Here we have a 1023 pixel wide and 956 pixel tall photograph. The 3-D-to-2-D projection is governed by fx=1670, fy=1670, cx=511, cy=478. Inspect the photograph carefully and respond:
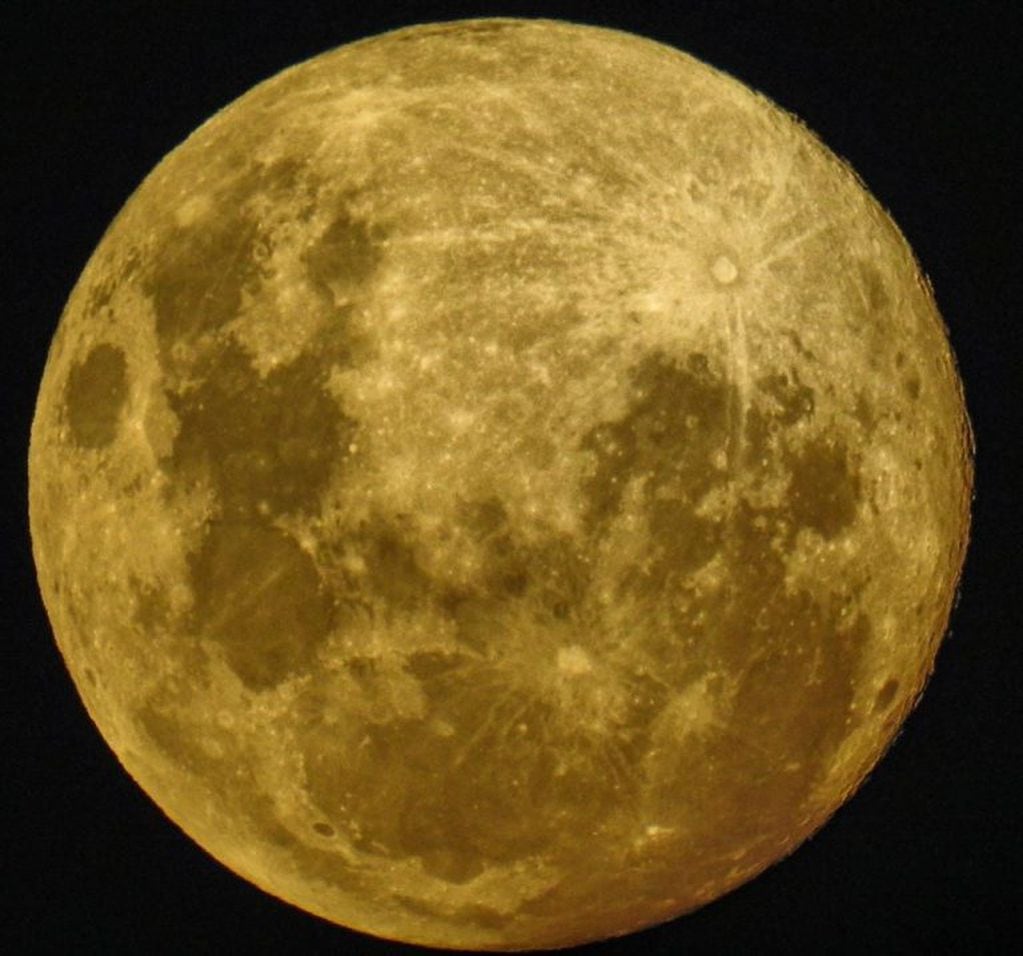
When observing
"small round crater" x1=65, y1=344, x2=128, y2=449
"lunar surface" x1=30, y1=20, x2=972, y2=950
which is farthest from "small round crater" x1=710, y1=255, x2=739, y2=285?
"small round crater" x1=65, y1=344, x2=128, y2=449

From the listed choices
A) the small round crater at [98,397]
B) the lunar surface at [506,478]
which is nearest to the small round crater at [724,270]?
the lunar surface at [506,478]

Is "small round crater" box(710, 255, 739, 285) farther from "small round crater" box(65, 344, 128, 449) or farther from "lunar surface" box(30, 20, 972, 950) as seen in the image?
"small round crater" box(65, 344, 128, 449)

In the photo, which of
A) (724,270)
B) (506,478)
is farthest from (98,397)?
(724,270)

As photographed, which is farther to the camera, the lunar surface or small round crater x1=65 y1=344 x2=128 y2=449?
small round crater x1=65 y1=344 x2=128 y2=449

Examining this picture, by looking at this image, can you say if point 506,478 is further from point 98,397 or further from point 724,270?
point 98,397

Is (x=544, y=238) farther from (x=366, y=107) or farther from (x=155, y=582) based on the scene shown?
(x=155, y=582)

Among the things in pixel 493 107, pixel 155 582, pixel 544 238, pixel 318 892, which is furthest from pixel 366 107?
pixel 318 892

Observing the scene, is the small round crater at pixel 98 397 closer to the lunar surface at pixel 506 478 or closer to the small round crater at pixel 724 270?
the lunar surface at pixel 506 478
